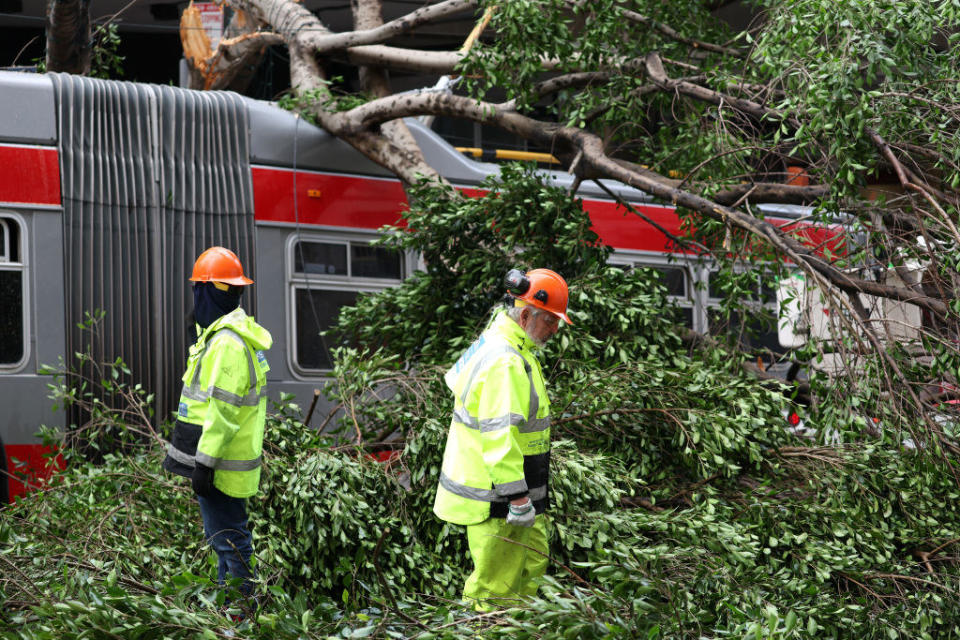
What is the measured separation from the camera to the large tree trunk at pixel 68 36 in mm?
9156

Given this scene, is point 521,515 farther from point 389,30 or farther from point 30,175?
point 389,30

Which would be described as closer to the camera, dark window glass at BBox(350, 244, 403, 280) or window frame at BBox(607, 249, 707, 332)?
dark window glass at BBox(350, 244, 403, 280)

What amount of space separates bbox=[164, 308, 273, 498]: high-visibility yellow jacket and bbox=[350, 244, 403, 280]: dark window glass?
3.32 m

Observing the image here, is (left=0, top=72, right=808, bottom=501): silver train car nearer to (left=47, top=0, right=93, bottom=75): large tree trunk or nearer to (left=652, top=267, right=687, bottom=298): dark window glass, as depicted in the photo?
(left=652, top=267, right=687, bottom=298): dark window glass

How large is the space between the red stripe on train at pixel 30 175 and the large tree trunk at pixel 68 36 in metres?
2.18

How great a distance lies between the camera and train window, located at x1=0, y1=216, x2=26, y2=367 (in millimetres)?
7328

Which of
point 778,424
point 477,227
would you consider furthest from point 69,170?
point 778,424

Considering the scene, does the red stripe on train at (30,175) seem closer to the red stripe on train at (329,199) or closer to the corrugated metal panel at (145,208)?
the corrugated metal panel at (145,208)

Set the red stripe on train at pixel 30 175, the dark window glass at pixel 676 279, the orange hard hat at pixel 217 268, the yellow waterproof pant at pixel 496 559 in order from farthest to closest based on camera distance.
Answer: the dark window glass at pixel 676 279 → the red stripe on train at pixel 30 175 → the orange hard hat at pixel 217 268 → the yellow waterproof pant at pixel 496 559

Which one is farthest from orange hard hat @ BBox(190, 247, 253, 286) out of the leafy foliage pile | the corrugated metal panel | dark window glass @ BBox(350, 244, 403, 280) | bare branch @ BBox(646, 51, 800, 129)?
bare branch @ BBox(646, 51, 800, 129)

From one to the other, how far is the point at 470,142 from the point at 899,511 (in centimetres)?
1385

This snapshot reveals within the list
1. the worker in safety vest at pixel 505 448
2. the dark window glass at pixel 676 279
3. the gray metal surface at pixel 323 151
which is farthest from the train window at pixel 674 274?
the worker in safety vest at pixel 505 448

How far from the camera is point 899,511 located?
245 inches

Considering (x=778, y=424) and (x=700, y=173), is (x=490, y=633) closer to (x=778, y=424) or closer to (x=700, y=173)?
(x=778, y=424)
